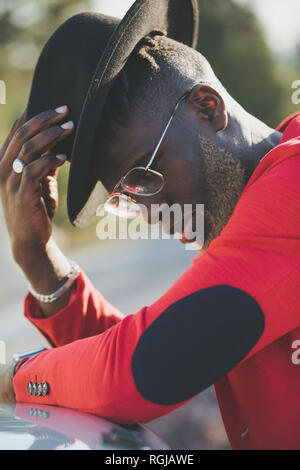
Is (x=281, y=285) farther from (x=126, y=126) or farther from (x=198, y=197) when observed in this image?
(x=126, y=126)

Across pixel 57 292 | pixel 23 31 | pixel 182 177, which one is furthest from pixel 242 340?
pixel 23 31

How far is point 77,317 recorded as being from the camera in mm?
2350

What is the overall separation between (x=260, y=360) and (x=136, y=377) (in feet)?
1.36

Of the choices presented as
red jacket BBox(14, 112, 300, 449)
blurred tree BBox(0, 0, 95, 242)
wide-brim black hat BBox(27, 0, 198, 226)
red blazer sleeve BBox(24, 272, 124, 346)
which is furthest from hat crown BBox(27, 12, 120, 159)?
blurred tree BBox(0, 0, 95, 242)

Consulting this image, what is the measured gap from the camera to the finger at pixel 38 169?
2.13 meters

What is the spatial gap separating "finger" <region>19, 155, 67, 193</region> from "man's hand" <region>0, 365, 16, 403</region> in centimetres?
71

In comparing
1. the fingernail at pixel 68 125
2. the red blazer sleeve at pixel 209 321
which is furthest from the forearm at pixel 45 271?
the red blazer sleeve at pixel 209 321

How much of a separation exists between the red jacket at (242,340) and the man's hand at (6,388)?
5.2 inches

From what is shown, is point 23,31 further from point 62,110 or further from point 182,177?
point 182,177

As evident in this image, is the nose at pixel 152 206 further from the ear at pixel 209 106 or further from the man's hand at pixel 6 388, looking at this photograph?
the man's hand at pixel 6 388

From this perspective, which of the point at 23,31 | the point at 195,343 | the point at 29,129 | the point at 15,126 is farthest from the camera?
the point at 23,31

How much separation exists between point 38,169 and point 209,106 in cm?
68
